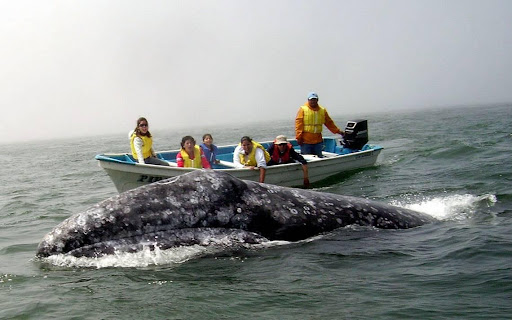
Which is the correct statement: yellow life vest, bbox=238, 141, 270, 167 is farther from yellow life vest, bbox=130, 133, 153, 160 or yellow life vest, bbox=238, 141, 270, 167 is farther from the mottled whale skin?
the mottled whale skin

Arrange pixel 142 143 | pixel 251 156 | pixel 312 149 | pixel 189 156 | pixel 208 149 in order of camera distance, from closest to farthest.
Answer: pixel 189 156
pixel 142 143
pixel 251 156
pixel 208 149
pixel 312 149

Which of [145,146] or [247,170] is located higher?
[145,146]

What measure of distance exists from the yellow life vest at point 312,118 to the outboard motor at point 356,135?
6.86 ft

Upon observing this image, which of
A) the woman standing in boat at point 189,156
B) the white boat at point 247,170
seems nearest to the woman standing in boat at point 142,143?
the white boat at point 247,170

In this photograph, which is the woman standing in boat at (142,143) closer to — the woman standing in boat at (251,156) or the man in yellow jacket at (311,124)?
the woman standing in boat at (251,156)

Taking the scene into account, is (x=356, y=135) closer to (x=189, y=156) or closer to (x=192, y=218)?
(x=189, y=156)

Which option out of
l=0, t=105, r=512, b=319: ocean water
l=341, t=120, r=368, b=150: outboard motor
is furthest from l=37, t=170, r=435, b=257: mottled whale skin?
l=341, t=120, r=368, b=150: outboard motor

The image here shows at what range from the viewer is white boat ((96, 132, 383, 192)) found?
1224 centimetres

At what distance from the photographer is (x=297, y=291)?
4.75 metres

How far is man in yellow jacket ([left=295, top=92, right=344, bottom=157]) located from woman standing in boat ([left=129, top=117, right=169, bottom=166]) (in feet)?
12.3

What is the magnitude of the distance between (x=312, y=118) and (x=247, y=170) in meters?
2.72

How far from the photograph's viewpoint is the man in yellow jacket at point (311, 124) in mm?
14211

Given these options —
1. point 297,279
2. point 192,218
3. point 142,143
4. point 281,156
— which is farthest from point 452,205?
point 142,143

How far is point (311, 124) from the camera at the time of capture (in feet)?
47.1
